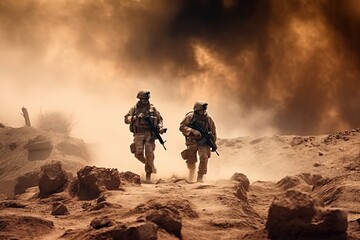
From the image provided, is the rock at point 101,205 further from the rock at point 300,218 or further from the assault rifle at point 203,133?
the assault rifle at point 203,133

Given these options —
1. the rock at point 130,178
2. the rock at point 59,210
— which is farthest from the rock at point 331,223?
the rock at point 130,178

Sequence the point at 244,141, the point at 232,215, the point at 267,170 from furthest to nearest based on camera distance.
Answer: the point at 244,141 < the point at 267,170 < the point at 232,215

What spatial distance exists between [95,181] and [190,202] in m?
2.20

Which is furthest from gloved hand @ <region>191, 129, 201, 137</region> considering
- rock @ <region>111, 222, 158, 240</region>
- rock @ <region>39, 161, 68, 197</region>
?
rock @ <region>111, 222, 158, 240</region>

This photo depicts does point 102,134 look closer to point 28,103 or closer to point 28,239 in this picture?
point 28,103

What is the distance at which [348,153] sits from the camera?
16516mm

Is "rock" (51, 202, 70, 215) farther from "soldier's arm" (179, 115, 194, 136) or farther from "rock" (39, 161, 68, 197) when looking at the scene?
"soldier's arm" (179, 115, 194, 136)

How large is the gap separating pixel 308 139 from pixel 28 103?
65.5 ft

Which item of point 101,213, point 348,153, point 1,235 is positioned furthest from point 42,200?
point 348,153

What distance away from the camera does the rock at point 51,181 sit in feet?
31.3

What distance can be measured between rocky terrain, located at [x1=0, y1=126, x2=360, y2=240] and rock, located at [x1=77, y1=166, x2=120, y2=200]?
2cm

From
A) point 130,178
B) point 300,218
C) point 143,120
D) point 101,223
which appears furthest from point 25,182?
point 300,218

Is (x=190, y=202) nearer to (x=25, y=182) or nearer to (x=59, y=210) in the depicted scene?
(x=59, y=210)

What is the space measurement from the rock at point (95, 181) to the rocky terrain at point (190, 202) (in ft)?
0.06
